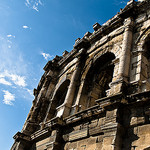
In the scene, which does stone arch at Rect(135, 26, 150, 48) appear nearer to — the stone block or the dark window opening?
the dark window opening

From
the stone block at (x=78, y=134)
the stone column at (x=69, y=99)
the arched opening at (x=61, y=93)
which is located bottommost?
the stone block at (x=78, y=134)

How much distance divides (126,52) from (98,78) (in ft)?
8.29

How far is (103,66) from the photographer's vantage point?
10078 millimetres

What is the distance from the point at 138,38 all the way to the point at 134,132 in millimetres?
4367

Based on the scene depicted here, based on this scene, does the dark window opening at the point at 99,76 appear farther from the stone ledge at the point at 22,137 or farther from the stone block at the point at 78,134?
the stone ledge at the point at 22,137

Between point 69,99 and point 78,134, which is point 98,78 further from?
point 78,134

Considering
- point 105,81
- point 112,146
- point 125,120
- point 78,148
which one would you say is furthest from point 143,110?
point 105,81

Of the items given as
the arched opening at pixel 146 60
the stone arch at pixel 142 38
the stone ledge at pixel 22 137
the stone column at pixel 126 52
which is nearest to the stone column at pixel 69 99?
the stone ledge at pixel 22 137

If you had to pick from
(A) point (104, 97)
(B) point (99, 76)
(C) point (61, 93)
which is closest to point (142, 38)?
(B) point (99, 76)

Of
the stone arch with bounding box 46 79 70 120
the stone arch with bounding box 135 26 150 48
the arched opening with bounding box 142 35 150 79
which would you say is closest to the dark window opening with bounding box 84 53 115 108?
the stone arch with bounding box 135 26 150 48

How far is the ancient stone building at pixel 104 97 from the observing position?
220 inches

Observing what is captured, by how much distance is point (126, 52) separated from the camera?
25.7 ft

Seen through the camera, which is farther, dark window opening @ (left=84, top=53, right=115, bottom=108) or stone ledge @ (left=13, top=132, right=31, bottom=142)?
stone ledge @ (left=13, top=132, right=31, bottom=142)

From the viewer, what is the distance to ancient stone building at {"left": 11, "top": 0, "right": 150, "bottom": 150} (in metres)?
5.59
